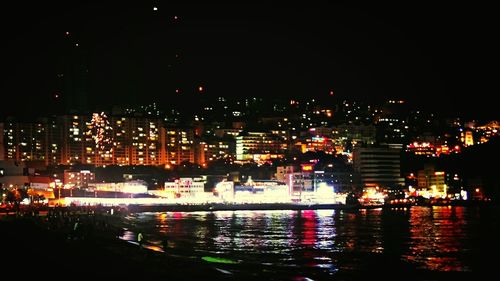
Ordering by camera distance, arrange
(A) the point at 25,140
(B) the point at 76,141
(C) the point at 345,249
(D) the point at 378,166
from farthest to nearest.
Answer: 1. (B) the point at 76,141
2. (A) the point at 25,140
3. (D) the point at 378,166
4. (C) the point at 345,249

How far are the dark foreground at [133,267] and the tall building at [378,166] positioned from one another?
311 ft

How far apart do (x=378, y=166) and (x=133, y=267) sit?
10571 cm

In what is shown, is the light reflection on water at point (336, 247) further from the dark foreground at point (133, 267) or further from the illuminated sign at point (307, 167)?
the illuminated sign at point (307, 167)

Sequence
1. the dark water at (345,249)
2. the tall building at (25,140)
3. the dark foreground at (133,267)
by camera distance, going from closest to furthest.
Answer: the dark foreground at (133,267) → the dark water at (345,249) → the tall building at (25,140)

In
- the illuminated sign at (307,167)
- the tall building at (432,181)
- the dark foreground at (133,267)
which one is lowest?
the dark foreground at (133,267)

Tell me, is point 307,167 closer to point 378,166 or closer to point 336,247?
point 378,166

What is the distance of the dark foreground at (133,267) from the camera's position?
21375mm

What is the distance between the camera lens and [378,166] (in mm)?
125125

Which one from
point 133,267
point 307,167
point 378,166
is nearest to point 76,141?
point 307,167

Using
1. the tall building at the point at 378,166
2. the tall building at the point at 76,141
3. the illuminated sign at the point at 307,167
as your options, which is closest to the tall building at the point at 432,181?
the tall building at the point at 378,166

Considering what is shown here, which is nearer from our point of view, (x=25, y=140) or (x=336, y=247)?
(x=336, y=247)

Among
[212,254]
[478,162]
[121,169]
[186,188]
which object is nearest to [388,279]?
[212,254]

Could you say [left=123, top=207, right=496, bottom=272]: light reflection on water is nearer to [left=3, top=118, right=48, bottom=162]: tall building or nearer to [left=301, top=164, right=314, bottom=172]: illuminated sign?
[left=301, top=164, right=314, bottom=172]: illuminated sign

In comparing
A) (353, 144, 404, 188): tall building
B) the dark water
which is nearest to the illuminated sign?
(353, 144, 404, 188): tall building
